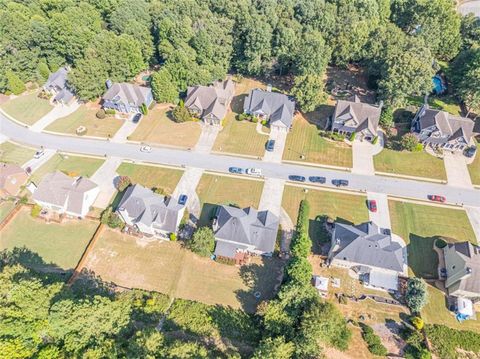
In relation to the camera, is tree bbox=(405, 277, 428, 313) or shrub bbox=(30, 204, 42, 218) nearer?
tree bbox=(405, 277, 428, 313)

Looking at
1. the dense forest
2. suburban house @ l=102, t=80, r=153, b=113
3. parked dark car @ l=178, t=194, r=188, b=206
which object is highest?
the dense forest

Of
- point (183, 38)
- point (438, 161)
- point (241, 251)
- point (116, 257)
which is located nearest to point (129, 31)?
point (183, 38)

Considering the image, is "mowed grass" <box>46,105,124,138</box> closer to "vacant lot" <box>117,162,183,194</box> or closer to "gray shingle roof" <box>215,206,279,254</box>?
"vacant lot" <box>117,162,183,194</box>

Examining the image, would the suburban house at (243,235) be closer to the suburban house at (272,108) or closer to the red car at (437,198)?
the suburban house at (272,108)

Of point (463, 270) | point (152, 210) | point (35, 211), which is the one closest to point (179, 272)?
point (152, 210)

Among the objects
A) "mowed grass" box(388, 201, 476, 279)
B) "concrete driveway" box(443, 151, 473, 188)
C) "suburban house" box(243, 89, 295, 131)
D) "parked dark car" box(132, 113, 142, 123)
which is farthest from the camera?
"parked dark car" box(132, 113, 142, 123)

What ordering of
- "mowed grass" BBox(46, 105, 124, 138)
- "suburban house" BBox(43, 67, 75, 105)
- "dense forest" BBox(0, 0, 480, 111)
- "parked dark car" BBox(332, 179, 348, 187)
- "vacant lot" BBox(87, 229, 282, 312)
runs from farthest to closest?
"suburban house" BBox(43, 67, 75, 105) → "dense forest" BBox(0, 0, 480, 111) → "mowed grass" BBox(46, 105, 124, 138) → "parked dark car" BBox(332, 179, 348, 187) → "vacant lot" BBox(87, 229, 282, 312)

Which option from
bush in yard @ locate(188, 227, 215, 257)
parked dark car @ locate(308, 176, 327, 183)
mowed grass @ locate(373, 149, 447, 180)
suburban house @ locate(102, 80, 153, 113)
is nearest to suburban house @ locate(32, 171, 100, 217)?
bush in yard @ locate(188, 227, 215, 257)

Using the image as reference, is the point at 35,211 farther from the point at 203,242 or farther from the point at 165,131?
the point at 203,242
